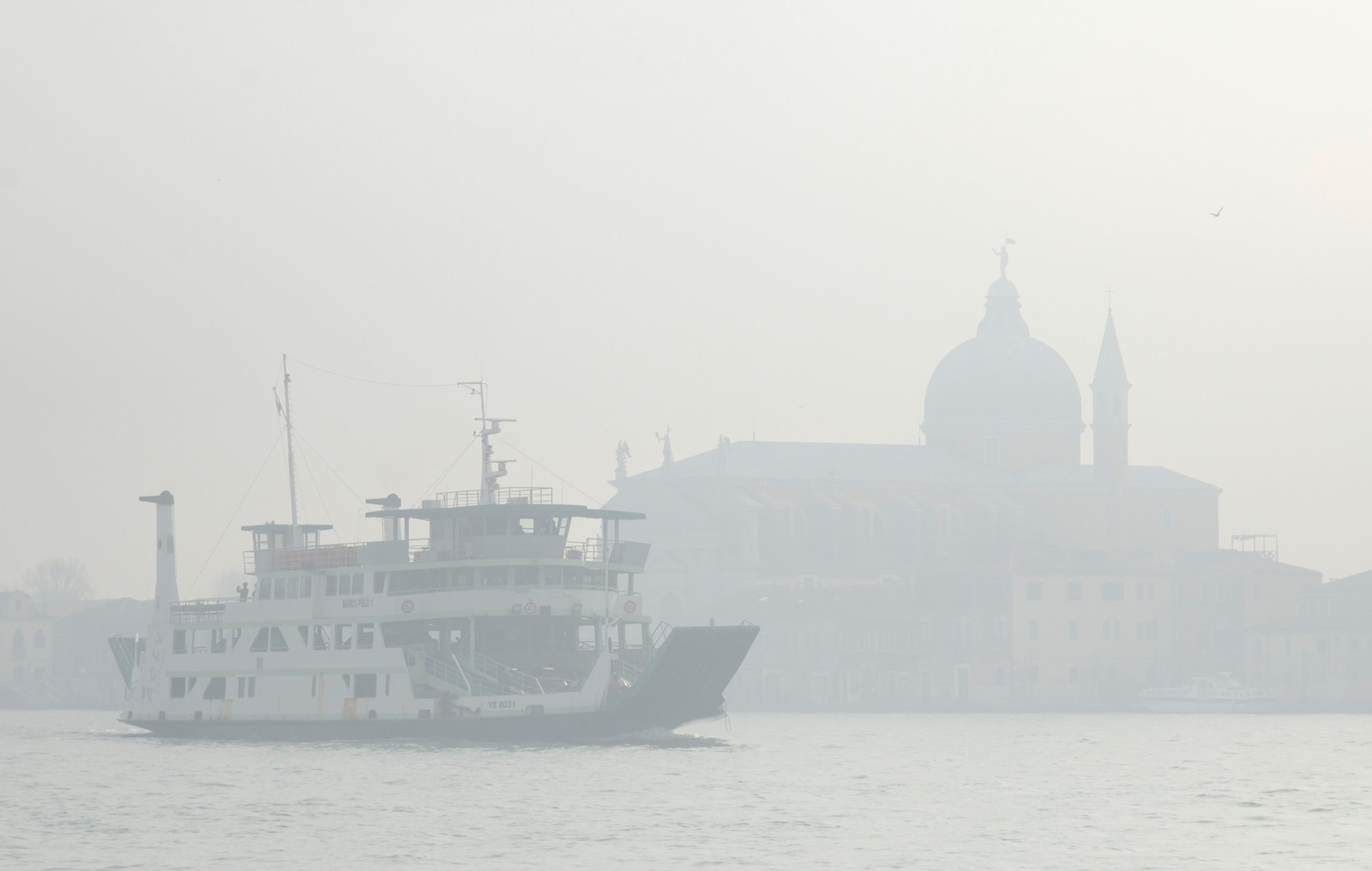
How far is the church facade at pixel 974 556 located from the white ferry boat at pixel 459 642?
2957 inches

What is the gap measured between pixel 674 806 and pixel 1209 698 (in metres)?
94.1

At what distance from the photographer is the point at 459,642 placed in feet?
253

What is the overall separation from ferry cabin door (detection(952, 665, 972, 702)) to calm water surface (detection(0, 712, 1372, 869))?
216 feet

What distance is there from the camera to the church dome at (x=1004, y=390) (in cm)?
17912

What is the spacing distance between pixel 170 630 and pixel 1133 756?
102 feet

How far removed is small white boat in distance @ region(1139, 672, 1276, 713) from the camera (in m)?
146

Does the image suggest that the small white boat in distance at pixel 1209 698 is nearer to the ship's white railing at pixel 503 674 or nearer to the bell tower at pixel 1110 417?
the bell tower at pixel 1110 417

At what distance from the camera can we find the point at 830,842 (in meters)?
51.2

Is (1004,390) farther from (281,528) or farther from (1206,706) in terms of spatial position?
(281,528)

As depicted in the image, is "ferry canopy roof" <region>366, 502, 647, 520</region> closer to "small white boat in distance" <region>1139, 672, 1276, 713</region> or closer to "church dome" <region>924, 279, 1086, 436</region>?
"small white boat in distance" <region>1139, 672, 1276, 713</region>

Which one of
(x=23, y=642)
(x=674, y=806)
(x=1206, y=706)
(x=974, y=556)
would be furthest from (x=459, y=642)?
(x=23, y=642)

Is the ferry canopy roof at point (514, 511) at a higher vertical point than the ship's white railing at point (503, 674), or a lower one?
higher

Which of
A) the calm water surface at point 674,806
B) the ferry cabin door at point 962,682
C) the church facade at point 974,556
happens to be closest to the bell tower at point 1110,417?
the church facade at point 974,556

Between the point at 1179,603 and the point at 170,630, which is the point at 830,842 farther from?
the point at 1179,603
